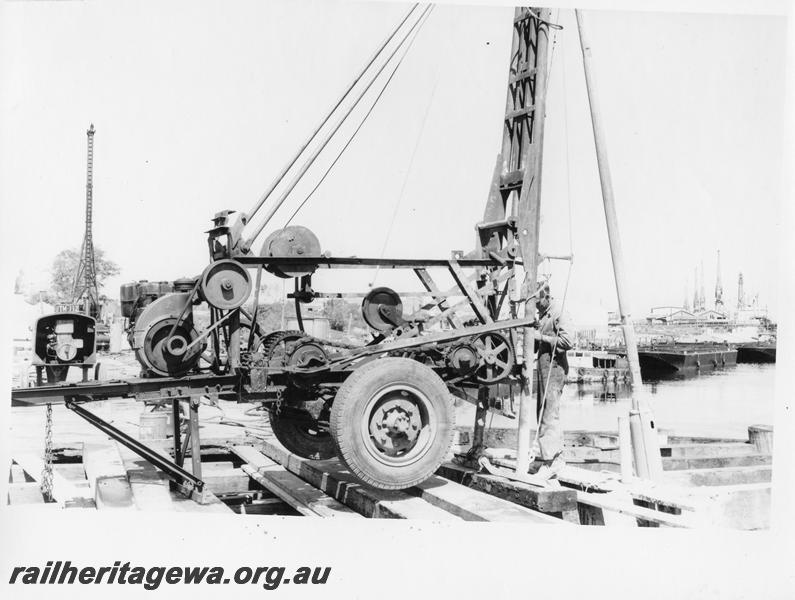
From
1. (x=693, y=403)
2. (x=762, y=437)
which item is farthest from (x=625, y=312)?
(x=693, y=403)

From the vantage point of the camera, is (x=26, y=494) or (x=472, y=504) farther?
(x=26, y=494)

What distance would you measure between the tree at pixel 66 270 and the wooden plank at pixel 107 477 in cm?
162

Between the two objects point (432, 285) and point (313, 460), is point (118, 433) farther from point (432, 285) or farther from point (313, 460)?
point (432, 285)

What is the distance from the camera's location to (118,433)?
6086 mm

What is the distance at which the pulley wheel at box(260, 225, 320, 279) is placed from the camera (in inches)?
242

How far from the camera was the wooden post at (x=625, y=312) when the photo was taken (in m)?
6.76

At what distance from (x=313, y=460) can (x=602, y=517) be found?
2.79 meters

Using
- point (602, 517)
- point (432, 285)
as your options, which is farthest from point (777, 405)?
point (432, 285)

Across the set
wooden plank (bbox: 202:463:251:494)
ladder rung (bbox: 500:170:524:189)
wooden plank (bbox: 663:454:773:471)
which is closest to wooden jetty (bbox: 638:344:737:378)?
wooden plank (bbox: 663:454:773:471)

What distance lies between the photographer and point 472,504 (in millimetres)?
5875

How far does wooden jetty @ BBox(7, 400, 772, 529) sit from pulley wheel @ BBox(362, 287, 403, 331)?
1.42 metres

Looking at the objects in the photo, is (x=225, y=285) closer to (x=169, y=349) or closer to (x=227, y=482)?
(x=169, y=349)

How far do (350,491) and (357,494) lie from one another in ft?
0.44

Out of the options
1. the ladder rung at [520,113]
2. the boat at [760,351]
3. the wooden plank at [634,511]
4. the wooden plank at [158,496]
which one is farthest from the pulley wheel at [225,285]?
the boat at [760,351]
